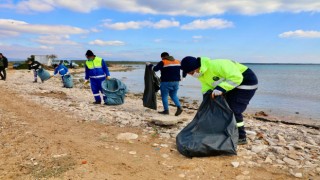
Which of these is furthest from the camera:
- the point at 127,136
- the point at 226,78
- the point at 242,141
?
the point at 127,136

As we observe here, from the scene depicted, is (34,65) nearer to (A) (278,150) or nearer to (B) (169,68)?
(B) (169,68)

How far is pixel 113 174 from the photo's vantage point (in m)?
4.29

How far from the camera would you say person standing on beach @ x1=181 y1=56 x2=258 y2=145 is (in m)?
4.89

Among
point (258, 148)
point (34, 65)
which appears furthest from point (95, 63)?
point (34, 65)

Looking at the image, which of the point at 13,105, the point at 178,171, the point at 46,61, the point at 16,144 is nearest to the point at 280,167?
the point at 178,171

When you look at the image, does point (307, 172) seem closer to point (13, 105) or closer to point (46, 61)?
point (13, 105)

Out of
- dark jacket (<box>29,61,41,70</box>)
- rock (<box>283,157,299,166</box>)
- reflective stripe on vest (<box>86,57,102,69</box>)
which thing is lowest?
rock (<box>283,157,299,166</box>)

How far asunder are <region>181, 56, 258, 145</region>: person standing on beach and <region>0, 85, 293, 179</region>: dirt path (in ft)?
3.02

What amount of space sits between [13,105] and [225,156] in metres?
6.96

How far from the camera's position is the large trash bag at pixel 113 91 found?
1027 cm

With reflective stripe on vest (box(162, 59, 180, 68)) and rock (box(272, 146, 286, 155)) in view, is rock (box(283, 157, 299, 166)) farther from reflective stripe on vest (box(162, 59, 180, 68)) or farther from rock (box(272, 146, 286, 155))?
Result: reflective stripe on vest (box(162, 59, 180, 68))

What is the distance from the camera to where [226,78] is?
193 inches

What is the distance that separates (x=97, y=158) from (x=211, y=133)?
177 centimetres

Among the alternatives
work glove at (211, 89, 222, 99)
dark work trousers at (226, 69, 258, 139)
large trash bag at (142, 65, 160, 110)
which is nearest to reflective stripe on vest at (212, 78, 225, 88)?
work glove at (211, 89, 222, 99)
